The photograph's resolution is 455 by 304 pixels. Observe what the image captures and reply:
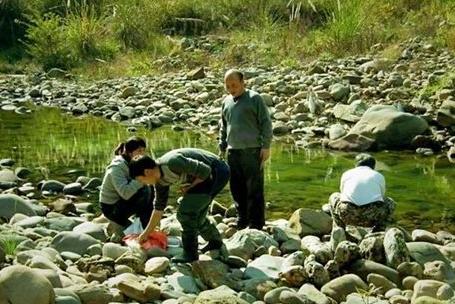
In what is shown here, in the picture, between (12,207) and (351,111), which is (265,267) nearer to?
(12,207)

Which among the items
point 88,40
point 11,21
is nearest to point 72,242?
point 88,40

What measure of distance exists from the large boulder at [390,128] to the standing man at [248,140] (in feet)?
18.8

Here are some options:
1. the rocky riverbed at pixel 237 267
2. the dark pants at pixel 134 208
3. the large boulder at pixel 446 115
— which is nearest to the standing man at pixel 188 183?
the rocky riverbed at pixel 237 267

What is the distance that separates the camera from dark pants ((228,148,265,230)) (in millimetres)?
7223

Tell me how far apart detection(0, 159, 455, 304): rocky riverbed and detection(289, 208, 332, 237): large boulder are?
0.01 metres

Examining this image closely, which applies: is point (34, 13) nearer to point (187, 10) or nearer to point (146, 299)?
point (187, 10)

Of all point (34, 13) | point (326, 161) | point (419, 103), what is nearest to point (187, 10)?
point (34, 13)

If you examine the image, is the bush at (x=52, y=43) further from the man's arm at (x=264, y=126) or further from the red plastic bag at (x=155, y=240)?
the red plastic bag at (x=155, y=240)

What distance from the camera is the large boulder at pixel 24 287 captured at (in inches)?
179

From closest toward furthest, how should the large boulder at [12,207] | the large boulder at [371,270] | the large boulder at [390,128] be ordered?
the large boulder at [371,270], the large boulder at [12,207], the large boulder at [390,128]

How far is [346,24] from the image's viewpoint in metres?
20.4

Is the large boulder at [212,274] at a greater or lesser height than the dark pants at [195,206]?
lesser

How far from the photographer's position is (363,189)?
23.0ft

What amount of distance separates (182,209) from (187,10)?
22485 millimetres
